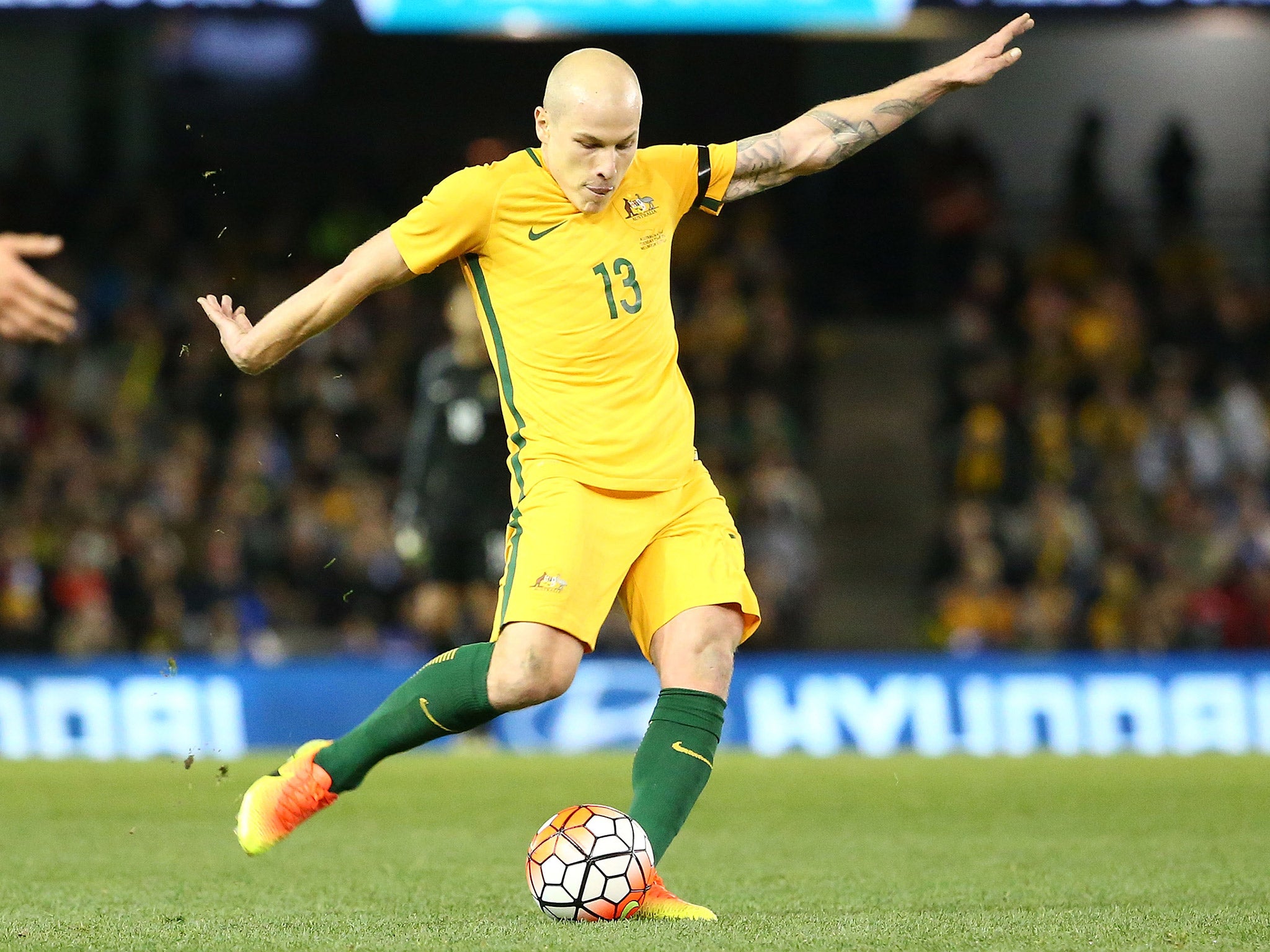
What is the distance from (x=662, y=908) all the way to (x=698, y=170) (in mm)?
1886

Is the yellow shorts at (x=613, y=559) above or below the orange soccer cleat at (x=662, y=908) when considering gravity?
above

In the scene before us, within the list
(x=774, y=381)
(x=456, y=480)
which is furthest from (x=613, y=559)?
(x=774, y=381)

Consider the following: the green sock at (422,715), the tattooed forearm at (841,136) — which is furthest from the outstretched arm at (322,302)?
the tattooed forearm at (841,136)

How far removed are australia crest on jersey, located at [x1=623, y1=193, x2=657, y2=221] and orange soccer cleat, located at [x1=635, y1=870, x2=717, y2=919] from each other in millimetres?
1625

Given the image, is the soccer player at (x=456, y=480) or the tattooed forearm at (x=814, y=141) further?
the soccer player at (x=456, y=480)

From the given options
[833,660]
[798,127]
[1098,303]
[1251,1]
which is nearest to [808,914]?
[798,127]

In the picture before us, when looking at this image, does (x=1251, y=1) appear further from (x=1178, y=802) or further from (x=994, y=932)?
(x=994, y=932)

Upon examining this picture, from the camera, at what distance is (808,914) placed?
4.60 meters

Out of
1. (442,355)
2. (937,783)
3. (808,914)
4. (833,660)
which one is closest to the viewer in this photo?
(808,914)

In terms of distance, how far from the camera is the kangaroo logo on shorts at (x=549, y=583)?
15.2ft

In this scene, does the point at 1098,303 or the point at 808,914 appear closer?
the point at 808,914

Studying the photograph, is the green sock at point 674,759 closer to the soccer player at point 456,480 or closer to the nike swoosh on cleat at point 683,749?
the nike swoosh on cleat at point 683,749

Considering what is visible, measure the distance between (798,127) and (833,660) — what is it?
6.48 m

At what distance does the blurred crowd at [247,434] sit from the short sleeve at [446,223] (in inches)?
245
